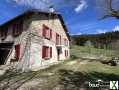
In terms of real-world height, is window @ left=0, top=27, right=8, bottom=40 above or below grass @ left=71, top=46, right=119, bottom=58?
above

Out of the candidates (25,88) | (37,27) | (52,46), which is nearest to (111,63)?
(52,46)

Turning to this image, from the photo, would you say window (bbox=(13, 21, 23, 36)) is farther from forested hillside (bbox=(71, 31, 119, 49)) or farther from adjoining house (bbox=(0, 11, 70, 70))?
forested hillside (bbox=(71, 31, 119, 49))

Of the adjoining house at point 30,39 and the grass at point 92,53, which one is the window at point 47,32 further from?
the grass at point 92,53

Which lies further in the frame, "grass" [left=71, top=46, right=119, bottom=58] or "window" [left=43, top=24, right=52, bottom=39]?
"grass" [left=71, top=46, right=119, bottom=58]

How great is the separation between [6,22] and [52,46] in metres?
6.86

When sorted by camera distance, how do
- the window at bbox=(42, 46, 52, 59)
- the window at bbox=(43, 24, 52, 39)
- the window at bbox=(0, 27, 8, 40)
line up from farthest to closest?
the window at bbox=(0, 27, 8, 40), the window at bbox=(43, 24, 52, 39), the window at bbox=(42, 46, 52, 59)

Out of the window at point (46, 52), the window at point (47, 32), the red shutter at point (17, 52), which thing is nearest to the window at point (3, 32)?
the red shutter at point (17, 52)

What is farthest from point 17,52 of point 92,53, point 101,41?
point 101,41

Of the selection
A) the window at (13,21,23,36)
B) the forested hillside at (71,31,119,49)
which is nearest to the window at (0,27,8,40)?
the window at (13,21,23,36)

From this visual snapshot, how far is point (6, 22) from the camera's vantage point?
25484 mm

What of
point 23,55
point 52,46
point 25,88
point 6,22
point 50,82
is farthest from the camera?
point 52,46

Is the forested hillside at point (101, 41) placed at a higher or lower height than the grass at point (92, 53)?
higher

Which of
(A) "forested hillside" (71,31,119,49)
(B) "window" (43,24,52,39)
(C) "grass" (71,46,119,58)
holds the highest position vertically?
(A) "forested hillside" (71,31,119,49)

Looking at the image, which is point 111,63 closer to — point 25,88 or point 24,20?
point 24,20
